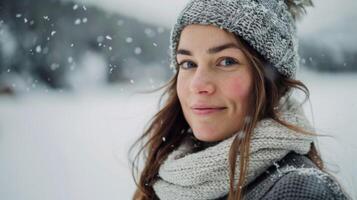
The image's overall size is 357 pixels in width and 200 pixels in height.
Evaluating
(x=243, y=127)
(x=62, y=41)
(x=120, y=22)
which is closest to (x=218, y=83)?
(x=243, y=127)

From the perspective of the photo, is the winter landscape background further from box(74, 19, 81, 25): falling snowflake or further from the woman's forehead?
the woman's forehead

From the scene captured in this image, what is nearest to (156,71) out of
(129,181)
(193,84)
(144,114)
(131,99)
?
(131,99)

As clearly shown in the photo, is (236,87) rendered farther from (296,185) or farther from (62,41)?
(62,41)

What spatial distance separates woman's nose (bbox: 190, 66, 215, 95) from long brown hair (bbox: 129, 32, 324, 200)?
14cm

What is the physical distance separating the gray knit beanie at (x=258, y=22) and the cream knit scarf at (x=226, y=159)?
166 millimetres

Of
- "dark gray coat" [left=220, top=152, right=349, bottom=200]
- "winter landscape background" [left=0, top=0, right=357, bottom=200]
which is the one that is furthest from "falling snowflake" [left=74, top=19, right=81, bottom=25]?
"dark gray coat" [left=220, top=152, right=349, bottom=200]

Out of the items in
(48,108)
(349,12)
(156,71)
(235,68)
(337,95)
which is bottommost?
(48,108)

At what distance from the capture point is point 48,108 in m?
6.54

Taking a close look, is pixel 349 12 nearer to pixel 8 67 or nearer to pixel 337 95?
pixel 337 95

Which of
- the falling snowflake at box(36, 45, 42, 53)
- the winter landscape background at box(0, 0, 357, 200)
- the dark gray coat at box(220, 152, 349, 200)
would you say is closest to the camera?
the dark gray coat at box(220, 152, 349, 200)

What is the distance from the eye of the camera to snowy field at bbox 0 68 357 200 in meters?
4.45

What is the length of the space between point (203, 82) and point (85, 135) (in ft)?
13.9

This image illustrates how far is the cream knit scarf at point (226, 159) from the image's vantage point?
159 cm

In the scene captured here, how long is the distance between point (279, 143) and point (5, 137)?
4783 mm
